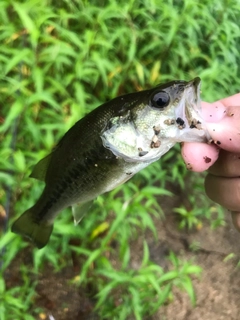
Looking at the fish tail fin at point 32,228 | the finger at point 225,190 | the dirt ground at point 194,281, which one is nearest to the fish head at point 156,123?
the finger at point 225,190

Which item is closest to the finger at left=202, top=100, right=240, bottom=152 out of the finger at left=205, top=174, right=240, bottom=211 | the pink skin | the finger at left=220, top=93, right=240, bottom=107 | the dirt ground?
the pink skin

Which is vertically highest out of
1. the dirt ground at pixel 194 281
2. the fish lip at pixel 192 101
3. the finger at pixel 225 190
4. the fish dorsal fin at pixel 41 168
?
the fish lip at pixel 192 101

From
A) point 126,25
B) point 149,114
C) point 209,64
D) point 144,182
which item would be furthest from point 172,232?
point 149,114

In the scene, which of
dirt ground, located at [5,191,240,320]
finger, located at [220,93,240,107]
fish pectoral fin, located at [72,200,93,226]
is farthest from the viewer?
dirt ground, located at [5,191,240,320]

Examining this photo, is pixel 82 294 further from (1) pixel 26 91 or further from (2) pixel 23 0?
(2) pixel 23 0

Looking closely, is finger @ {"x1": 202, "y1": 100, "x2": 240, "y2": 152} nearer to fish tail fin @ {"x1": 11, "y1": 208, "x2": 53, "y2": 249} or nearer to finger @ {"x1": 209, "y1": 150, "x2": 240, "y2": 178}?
finger @ {"x1": 209, "y1": 150, "x2": 240, "y2": 178}

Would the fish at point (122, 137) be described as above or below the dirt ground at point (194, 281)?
above

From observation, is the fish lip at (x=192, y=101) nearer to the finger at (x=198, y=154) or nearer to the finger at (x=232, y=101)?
the finger at (x=198, y=154)

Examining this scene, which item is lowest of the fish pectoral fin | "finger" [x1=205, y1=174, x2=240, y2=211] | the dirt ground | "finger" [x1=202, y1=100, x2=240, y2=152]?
the dirt ground
